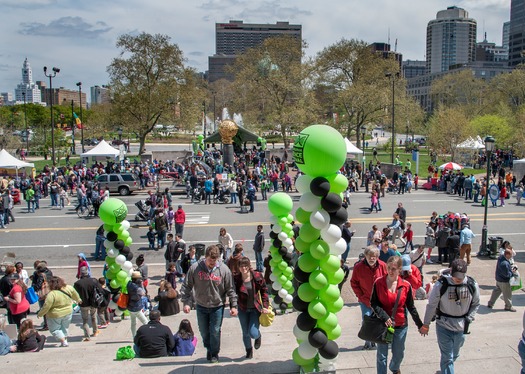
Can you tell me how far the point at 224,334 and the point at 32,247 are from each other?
12.3m

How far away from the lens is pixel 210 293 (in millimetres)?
6605

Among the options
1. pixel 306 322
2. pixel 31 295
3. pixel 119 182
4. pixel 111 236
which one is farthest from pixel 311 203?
pixel 119 182

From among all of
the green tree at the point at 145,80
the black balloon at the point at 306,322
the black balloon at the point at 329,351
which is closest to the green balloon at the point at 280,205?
the black balloon at the point at 306,322

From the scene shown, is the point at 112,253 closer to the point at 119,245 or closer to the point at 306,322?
the point at 119,245

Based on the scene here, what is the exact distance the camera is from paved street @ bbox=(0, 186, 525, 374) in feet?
21.2

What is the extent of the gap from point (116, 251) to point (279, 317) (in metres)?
3.64

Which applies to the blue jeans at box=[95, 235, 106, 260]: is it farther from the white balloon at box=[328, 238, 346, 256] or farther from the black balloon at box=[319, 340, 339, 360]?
the black balloon at box=[319, 340, 339, 360]

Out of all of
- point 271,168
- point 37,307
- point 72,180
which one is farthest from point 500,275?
point 72,180

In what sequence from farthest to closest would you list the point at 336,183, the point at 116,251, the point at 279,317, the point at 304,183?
the point at 116,251 < the point at 279,317 < the point at 304,183 < the point at 336,183

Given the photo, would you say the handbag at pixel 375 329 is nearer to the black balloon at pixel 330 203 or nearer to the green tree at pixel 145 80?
the black balloon at pixel 330 203

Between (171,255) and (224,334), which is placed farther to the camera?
(171,255)

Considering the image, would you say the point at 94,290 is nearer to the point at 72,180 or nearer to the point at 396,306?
the point at 396,306

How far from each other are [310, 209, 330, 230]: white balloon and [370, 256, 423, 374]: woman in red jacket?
842mm

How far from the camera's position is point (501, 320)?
→ 8930mm
